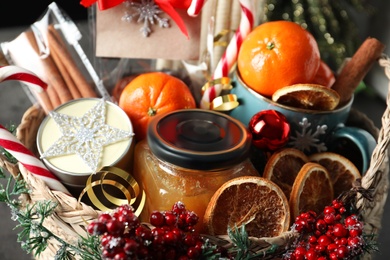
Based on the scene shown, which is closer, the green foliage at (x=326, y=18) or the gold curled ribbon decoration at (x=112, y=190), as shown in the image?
the gold curled ribbon decoration at (x=112, y=190)

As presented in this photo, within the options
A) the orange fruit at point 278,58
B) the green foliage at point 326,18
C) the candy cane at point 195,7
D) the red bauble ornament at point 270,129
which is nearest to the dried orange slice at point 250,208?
the red bauble ornament at point 270,129

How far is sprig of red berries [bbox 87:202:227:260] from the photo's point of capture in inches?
24.4

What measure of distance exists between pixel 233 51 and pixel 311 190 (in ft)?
1.17

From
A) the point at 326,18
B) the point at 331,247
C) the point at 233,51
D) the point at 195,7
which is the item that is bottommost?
the point at 326,18

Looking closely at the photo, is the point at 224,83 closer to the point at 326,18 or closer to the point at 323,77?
the point at 323,77

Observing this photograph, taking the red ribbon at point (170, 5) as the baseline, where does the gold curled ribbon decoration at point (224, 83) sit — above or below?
below

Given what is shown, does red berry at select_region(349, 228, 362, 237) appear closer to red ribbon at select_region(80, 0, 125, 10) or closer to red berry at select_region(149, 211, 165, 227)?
red berry at select_region(149, 211, 165, 227)

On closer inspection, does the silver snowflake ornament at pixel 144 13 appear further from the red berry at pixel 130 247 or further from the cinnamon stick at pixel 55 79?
the red berry at pixel 130 247

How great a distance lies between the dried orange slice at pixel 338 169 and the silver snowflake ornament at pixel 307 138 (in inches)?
0.9

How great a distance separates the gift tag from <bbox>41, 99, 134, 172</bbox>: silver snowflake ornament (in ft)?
0.55

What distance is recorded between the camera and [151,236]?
0.65 metres

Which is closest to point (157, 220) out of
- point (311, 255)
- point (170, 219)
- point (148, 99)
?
point (170, 219)

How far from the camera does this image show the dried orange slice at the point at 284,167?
2.93 feet

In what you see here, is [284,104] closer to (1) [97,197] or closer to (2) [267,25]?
(2) [267,25]
